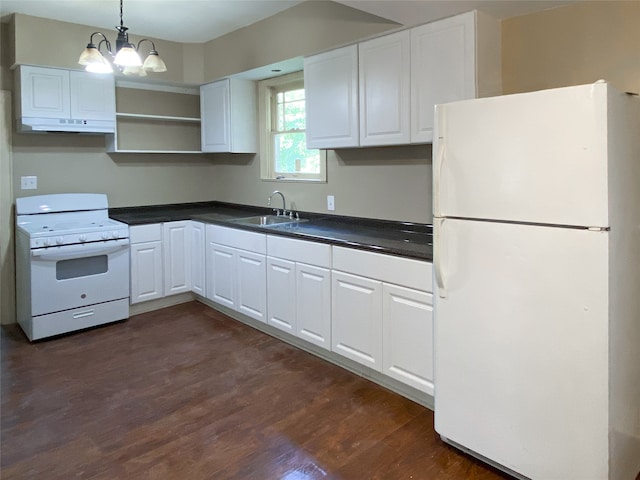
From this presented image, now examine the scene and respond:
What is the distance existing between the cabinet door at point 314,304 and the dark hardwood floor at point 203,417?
0.62 ft

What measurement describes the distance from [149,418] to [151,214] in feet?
8.22

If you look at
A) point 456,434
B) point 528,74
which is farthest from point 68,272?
point 528,74

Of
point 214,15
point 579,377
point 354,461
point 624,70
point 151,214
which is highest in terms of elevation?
point 214,15

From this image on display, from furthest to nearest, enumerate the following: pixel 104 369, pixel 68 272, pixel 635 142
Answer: pixel 68 272 < pixel 104 369 < pixel 635 142

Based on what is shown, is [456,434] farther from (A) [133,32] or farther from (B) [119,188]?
(A) [133,32]

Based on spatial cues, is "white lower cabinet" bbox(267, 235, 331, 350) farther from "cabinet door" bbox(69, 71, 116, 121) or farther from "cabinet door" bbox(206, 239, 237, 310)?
"cabinet door" bbox(69, 71, 116, 121)

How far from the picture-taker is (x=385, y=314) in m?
2.71

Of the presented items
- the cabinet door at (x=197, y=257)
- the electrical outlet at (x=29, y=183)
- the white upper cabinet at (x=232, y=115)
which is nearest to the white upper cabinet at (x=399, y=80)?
the white upper cabinet at (x=232, y=115)

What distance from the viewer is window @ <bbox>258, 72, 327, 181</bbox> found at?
4211mm

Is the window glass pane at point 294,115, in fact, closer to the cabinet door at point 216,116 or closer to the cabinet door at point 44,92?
the cabinet door at point 216,116

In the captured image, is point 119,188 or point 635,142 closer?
point 635,142

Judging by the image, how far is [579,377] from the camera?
5.74 ft

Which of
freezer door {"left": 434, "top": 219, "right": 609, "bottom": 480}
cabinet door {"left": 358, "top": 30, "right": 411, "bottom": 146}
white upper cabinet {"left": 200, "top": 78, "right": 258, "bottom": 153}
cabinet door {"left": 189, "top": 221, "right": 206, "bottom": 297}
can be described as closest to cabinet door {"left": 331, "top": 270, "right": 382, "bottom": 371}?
freezer door {"left": 434, "top": 219, "right": 609, "bottom": 480}

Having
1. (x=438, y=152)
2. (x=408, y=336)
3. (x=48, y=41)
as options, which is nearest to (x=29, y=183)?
(x=48, y=41)
